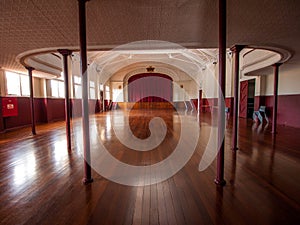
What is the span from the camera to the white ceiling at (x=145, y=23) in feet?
7.07

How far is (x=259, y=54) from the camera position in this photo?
18.1 feet

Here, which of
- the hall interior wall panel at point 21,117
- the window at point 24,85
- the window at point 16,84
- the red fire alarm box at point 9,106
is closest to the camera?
the red fire alarm box at point 9,106

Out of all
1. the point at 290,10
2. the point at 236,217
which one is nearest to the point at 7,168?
A: the point at 236,217

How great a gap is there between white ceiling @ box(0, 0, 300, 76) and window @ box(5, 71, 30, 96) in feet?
13.3

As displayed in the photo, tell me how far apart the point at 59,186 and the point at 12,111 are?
612cm

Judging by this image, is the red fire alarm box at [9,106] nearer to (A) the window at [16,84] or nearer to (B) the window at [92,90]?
(A) the window at [16,84]

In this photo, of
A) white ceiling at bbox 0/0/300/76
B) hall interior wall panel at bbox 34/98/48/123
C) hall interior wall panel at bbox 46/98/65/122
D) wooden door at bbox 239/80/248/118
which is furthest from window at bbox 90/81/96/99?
wooden door at bbox 239/80/248/118

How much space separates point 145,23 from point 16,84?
7.18m

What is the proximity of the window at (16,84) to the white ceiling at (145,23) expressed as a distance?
404 centimetres

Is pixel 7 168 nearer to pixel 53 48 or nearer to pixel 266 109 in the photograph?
pixel 53 48


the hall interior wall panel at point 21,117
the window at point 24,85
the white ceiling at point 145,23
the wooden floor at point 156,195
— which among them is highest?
the white ceiling at point 145,23

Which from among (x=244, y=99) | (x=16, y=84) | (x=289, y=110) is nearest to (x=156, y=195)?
(x=289, y=110)

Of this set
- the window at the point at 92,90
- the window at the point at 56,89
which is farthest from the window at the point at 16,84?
the window at the point at 92,90

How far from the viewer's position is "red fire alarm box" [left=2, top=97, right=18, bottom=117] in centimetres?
626
